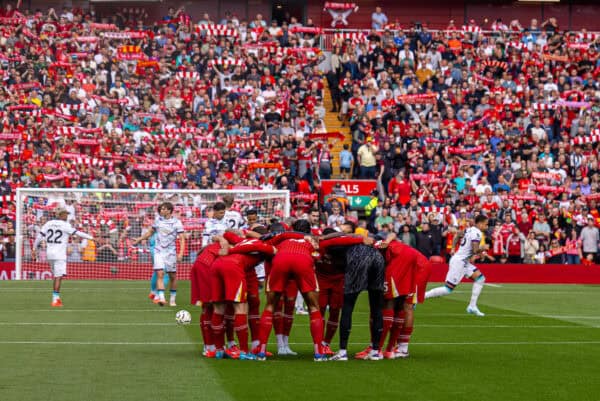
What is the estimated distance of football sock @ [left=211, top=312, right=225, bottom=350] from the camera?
554 inches

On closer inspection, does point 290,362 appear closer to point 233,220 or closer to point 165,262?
point 165,262

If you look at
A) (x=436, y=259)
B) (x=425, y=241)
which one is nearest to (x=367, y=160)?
(x=425, y=241)

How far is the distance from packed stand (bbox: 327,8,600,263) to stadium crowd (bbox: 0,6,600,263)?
0.07 metres

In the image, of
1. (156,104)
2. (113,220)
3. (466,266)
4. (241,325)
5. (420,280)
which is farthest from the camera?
(156,104)

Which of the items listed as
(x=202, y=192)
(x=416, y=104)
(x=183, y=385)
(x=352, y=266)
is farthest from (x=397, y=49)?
(x=183, y=385)

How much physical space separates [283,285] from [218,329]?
1032 mm

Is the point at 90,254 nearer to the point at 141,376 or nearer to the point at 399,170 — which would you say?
the point at 399,170

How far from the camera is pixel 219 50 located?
3988 centimetres

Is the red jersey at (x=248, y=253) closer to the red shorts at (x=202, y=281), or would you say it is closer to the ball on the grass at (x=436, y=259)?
the red shorts at (x=202, y=281)

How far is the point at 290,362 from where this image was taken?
45.8 ft

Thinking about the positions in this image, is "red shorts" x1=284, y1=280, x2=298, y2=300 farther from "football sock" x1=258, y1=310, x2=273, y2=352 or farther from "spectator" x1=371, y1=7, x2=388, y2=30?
"spectator" x1=371, y1=7, x2=388, y2=30

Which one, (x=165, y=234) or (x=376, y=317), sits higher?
(x=165, y=234)

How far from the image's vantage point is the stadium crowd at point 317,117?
33.8 m

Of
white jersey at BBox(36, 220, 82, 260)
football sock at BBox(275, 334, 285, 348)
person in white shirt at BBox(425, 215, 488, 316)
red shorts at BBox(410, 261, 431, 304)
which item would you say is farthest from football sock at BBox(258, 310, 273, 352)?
white jersey at BBox(36, 220, 82, 260)
